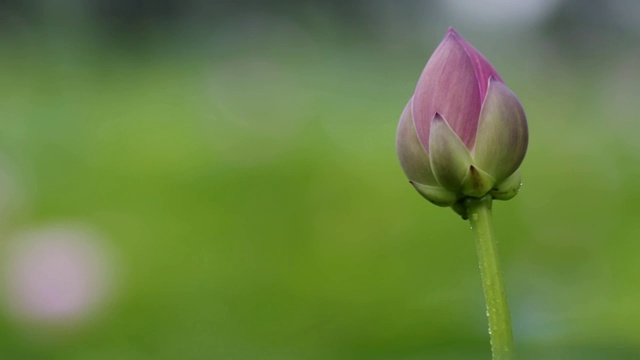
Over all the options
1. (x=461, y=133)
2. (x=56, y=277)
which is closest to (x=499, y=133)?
(x=461, y=133)

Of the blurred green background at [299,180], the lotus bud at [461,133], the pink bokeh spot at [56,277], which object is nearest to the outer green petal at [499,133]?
the lotus bud at [461,133]

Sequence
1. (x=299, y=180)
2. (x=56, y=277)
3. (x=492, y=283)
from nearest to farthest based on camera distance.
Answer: (x=492, y=283), (x=56, y=277), (x=299, y=180)

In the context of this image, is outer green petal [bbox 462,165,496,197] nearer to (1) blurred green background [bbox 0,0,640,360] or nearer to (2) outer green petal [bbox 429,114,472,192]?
(2) outer green petal [bbox 429,114,472,192]

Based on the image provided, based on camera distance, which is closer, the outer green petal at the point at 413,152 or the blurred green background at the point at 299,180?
the outer green petal at the point at 413,152

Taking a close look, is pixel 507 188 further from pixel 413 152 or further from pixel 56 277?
pixel 56 277

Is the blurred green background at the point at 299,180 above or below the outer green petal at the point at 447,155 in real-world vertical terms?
above

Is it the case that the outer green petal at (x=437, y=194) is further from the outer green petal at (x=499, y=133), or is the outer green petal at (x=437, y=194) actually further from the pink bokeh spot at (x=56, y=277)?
the pink bokeh spot at (x=56, y=277)

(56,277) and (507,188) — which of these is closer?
(507,188)

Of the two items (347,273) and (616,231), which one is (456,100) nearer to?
(347,273)
